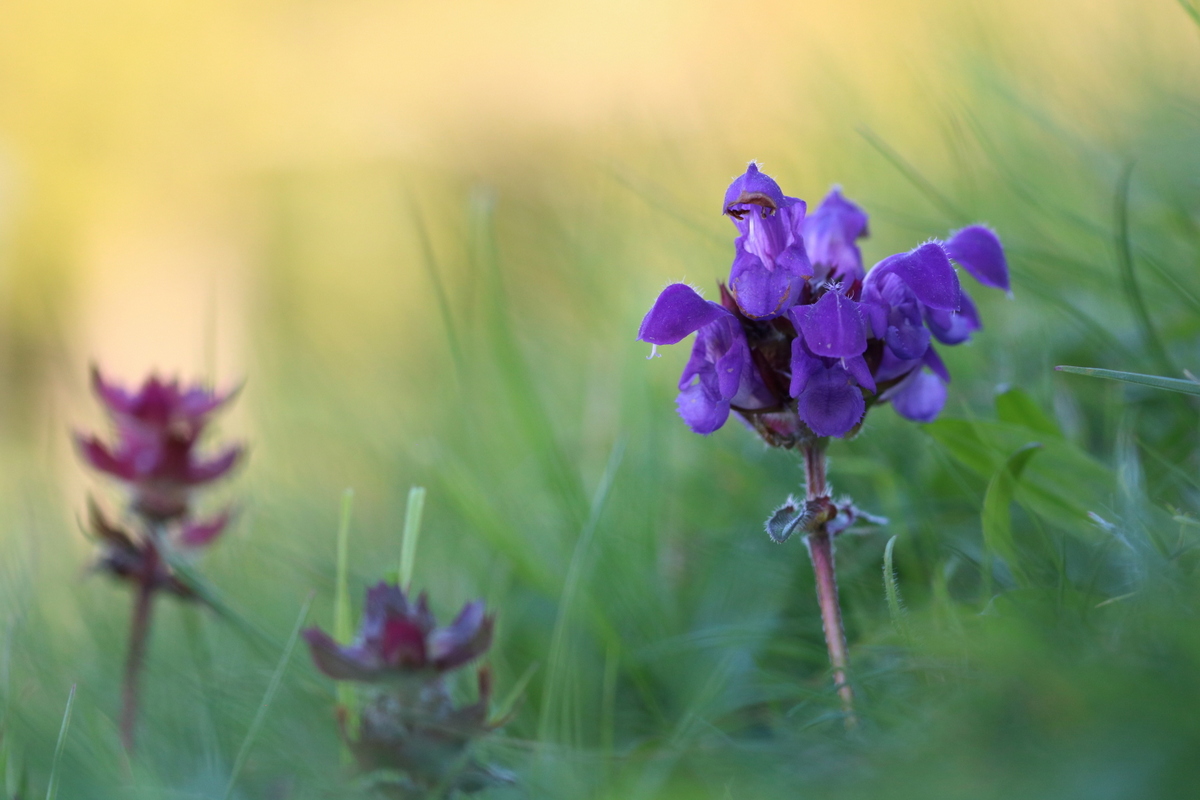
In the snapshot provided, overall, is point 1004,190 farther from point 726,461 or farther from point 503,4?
point 503,4

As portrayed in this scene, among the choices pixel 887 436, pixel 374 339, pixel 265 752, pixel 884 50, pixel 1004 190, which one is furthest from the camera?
pixel 374 339

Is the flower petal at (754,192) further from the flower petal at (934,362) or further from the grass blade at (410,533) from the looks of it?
the grass blade at (410,533)

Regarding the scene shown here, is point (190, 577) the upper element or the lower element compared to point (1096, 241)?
lower

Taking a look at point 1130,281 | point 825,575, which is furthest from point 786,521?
point 1130,281

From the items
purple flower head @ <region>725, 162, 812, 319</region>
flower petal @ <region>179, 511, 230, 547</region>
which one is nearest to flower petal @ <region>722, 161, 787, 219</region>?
purple flower head @ <region>725, 162, 812, 319</region>

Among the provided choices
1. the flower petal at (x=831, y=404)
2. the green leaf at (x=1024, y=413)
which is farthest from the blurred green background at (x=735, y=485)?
the flower petal at (x=831, y=404)

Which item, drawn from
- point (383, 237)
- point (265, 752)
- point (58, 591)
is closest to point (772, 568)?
point (265, 752)

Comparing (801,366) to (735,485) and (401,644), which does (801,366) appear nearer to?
(401,644)
